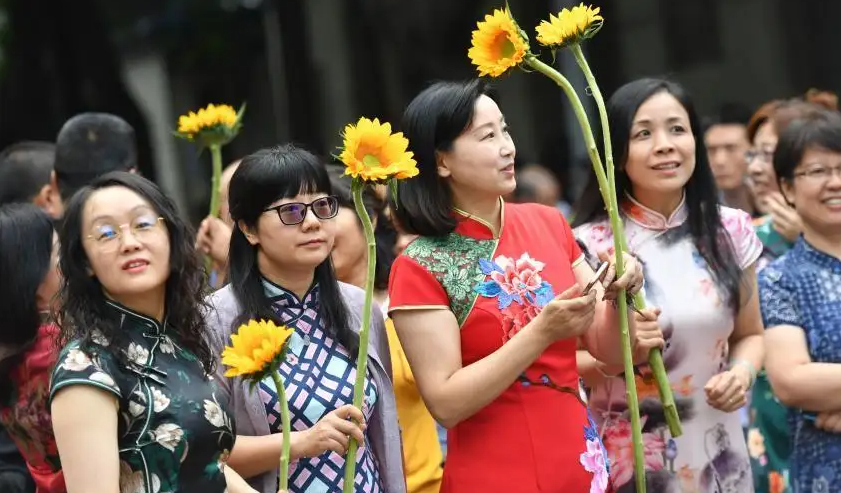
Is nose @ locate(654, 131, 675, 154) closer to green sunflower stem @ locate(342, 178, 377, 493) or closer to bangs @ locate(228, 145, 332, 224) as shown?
bangs @ locate(228, 145, 332, 224)

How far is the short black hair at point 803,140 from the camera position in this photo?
4.27 metres

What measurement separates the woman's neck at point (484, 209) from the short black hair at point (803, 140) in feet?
3.92

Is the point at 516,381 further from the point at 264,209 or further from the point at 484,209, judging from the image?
the point at 264,209

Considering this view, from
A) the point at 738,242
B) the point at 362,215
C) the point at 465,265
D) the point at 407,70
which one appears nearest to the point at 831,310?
the point at 738,242

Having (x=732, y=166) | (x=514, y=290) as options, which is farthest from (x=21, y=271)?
(x=732, y=166)

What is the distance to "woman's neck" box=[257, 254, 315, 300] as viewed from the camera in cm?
355

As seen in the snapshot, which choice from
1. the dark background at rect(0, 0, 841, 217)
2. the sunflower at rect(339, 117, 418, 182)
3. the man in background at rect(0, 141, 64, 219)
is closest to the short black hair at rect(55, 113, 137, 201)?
the man in background at rect(0, 141, 64, 219)

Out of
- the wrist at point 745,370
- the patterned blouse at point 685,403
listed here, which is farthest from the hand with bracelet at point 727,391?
the patterned blouse at point 685,403

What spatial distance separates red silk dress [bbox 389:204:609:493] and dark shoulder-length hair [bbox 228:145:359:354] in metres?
0.20

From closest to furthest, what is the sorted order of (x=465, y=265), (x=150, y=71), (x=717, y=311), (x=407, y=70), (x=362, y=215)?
1. (x=362, y=215)
2. (x=465, y=265)
3. (x=717, y=311)
4. (x=407, y=70)
5. (x=150, y=71)

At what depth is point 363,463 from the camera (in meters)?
3.46

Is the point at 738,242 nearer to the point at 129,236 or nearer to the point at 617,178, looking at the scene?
the point at 617,178

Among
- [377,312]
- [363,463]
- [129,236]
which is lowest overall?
[363,463]

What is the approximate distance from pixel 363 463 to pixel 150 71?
20.4ft
